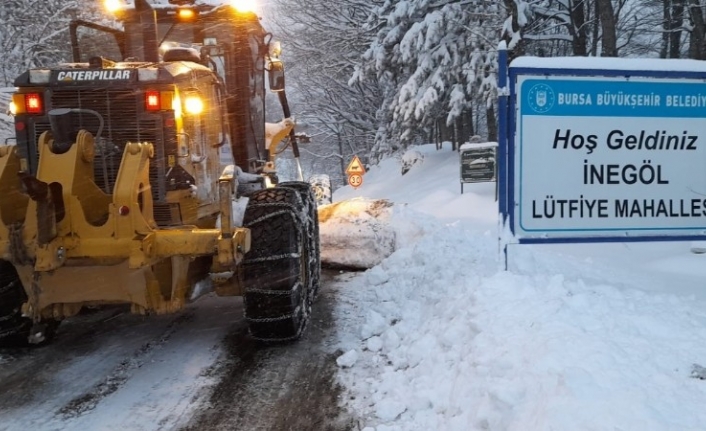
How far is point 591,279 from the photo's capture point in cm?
557

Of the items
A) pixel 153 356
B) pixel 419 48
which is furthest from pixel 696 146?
pixel 419 48

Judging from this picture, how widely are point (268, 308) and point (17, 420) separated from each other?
1.92m

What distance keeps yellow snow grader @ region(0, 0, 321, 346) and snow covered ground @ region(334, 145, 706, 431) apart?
993 mm

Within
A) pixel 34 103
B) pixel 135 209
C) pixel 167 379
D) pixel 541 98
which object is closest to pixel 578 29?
pixel 541 98

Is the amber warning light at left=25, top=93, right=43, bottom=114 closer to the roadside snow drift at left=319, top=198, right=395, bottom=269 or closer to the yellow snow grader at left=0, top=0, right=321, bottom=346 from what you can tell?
the yellow snow grader at left=0, top=0, right=321, bottom=346

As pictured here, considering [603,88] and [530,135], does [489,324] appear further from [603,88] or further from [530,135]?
[603,88]

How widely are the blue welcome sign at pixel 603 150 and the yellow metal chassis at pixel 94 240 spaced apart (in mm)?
2315

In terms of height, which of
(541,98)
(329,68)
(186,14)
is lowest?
(541,98)

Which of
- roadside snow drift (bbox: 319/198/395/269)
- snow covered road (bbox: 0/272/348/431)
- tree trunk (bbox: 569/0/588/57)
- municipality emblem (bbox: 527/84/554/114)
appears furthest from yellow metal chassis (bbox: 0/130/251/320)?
tree trunk (bbox: 569/0/588/57)

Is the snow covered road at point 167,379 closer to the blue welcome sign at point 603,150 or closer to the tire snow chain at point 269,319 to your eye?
the tire snow chain at point 269,319

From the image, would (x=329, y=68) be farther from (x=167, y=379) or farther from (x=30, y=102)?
(x=167, y=379)

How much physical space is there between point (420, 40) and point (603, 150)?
14406mm

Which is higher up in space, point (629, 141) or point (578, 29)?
point (578, 29)

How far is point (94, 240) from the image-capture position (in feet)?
14.9
